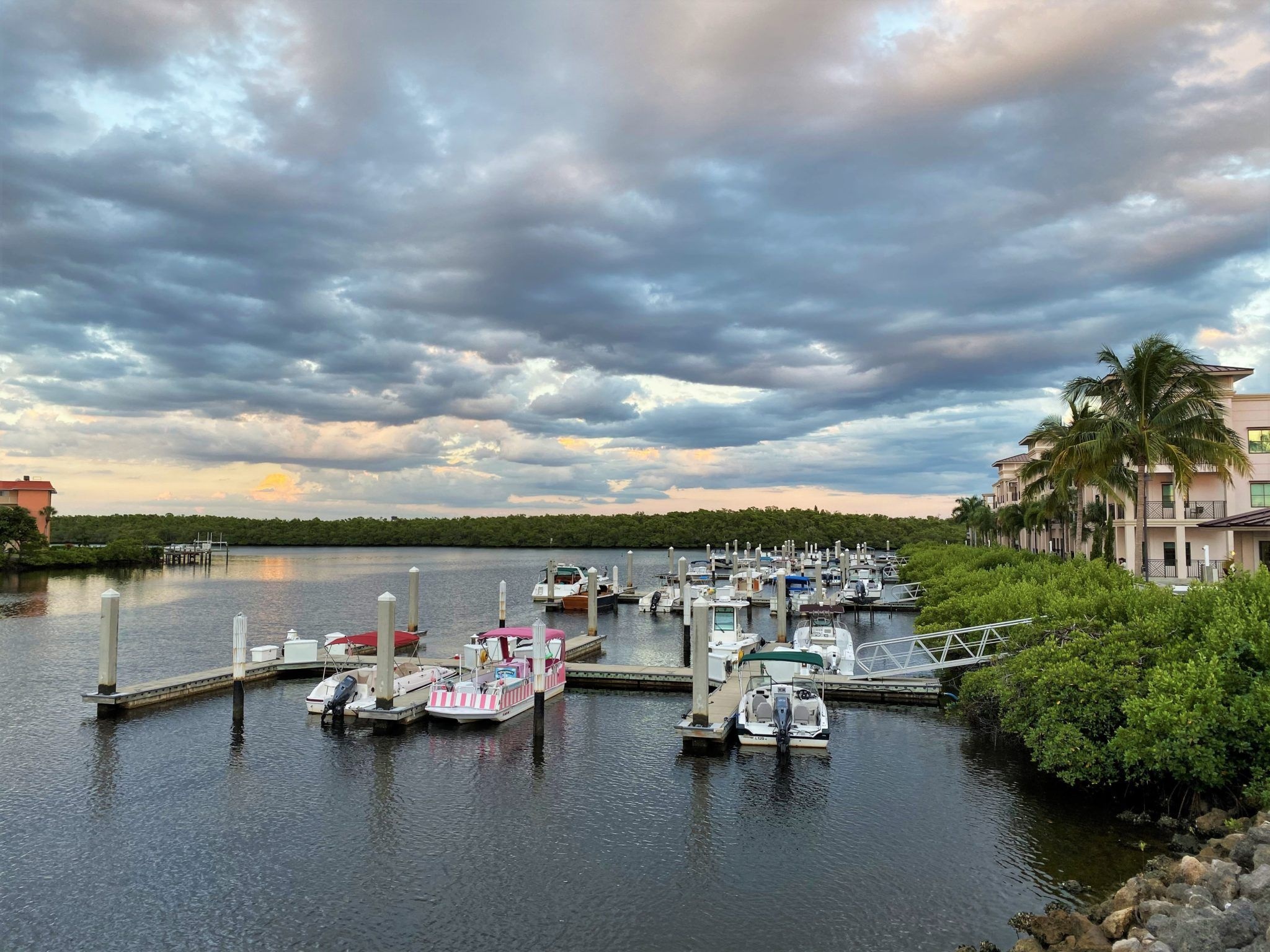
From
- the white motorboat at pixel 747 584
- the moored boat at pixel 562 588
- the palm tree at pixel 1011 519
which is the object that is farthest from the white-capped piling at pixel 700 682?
the palm tree at pixel 1011 519

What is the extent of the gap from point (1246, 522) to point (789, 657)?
26.6m

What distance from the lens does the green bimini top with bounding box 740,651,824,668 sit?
30891 millimetres

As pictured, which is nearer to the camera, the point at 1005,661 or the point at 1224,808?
the point at 1224,808

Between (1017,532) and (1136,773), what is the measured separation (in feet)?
287

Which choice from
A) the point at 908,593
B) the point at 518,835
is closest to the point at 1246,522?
the point at 518,835

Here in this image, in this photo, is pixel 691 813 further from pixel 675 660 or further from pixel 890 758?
pixel 675 660

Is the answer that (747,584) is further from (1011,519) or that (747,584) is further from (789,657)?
(789,657)

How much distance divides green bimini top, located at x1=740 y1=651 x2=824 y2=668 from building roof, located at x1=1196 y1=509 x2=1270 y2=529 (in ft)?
81.9

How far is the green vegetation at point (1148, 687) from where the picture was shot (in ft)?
57.9

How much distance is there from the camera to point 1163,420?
34.6 m

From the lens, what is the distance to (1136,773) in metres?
19.1

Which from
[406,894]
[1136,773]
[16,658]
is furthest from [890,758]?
[16,658]

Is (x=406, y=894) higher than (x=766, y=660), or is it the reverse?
(x=766, y=660)

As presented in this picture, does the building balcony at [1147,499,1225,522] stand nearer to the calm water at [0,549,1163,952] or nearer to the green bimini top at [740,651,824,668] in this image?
the calm water at [0,549,1163,952]
